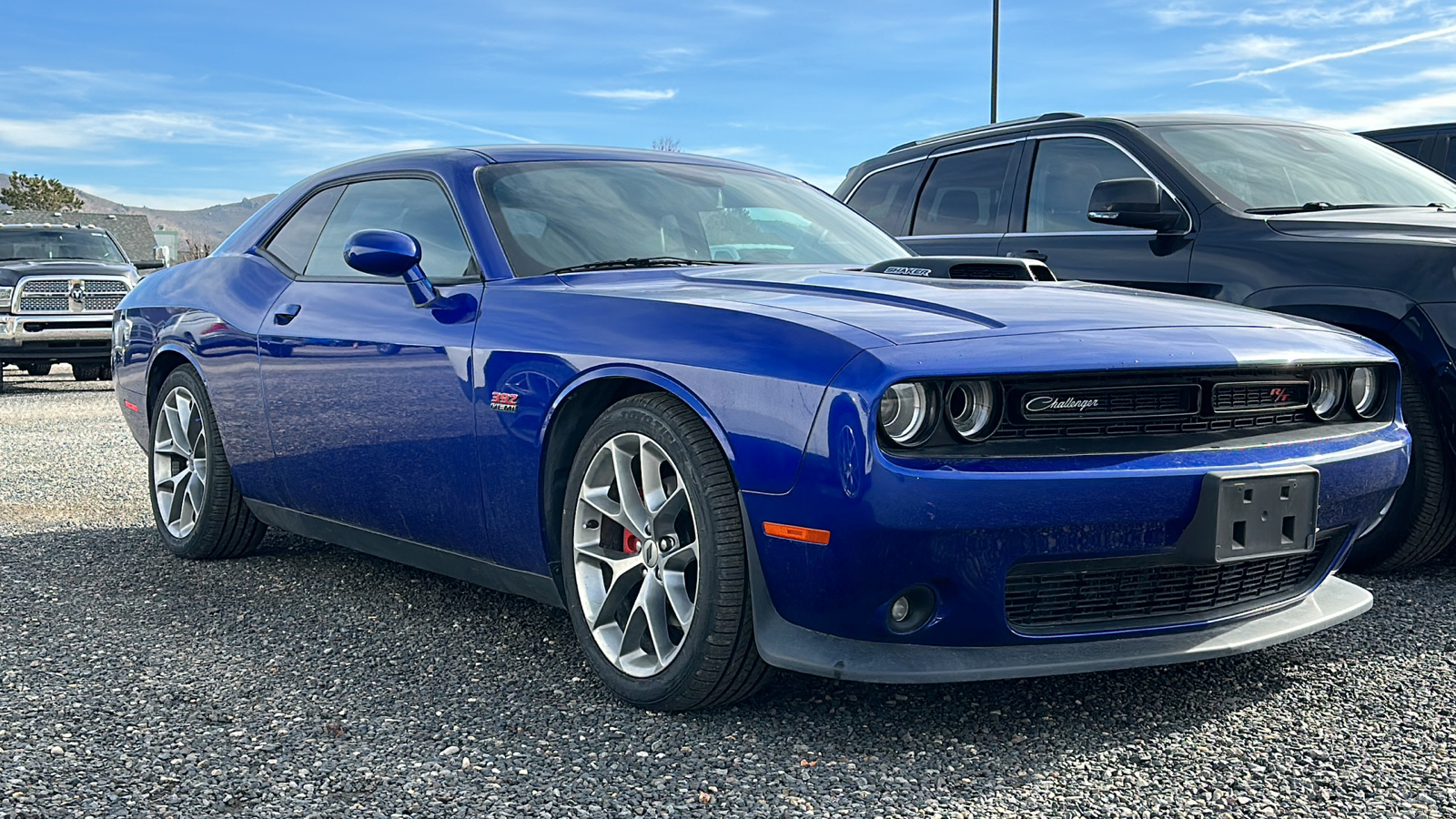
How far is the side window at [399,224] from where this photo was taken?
13.9 feet

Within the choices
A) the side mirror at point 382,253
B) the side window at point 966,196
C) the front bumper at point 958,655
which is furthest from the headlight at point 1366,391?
the side window at point 966,196

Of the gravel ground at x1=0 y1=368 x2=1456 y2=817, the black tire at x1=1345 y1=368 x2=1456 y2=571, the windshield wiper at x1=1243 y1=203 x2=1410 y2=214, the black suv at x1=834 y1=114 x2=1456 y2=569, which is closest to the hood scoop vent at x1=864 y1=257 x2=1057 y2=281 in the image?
the gravel ground at x1=0 y1=368 x2=1456 y2=817

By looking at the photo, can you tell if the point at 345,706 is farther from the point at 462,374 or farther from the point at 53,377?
the point at 53,377

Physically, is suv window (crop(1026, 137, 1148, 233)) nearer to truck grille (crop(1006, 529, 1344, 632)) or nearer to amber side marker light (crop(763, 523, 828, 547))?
truck grille (crop(1006, 529, 1344, 632))

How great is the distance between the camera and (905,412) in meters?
2.96

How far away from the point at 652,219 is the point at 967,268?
3.21ft

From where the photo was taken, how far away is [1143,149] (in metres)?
5.81

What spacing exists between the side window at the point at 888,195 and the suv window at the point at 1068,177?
923 millimetres

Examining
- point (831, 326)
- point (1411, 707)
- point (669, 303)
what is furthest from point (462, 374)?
point (1411, 707)

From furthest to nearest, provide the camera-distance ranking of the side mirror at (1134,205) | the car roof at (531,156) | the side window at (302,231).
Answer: the side mirror at (1134,205)
the side window at (302,231)
the car roof at (531,156)

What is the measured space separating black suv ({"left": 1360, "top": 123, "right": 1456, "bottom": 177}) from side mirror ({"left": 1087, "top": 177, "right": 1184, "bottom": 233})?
146 inches

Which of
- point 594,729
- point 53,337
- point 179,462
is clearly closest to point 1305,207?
point 594,729

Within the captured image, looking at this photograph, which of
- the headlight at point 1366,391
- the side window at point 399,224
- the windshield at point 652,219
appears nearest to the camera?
the headlight at point 1366,391

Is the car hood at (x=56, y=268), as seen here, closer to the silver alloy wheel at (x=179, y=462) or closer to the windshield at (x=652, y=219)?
the silver alloy wheel at (x=179, y=462)
